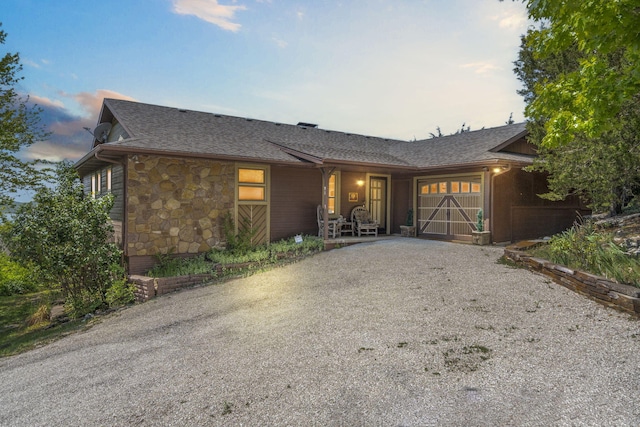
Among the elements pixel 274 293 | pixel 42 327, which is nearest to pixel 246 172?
pixel 274 293

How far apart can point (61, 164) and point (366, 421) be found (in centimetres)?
1034

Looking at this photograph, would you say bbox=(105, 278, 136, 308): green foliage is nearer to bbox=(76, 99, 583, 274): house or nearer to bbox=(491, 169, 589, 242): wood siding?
bbox=(76, 99, 583, 274): house

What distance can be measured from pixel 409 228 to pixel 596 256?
274 inches

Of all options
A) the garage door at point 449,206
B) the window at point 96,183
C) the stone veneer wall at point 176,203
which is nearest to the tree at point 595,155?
the garage door at point 449,206

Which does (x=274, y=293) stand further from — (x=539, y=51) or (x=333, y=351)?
(x=539, y=51)

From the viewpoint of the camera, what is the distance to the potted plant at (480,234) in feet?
35.2

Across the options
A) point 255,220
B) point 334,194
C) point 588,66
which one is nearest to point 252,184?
point 255,220

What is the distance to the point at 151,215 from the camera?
28.9 feet

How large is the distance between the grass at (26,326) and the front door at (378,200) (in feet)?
30.8

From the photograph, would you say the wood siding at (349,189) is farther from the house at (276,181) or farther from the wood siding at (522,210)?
the wood siding at (522,210)

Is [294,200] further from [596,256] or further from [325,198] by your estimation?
[596,256]

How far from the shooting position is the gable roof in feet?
30.1

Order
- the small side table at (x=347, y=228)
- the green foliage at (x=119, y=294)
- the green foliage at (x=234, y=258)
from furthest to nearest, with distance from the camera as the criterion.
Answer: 1. the small side table at (x=347, y=228)
2. the green foliage at (x=234, y=258)
3. the green foliage at (x=119, y=294)

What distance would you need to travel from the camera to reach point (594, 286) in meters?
5.28
